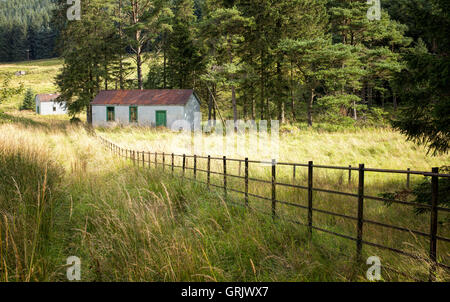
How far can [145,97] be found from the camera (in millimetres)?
31672

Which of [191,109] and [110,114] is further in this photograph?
[110,114]

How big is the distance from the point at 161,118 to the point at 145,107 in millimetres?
2069

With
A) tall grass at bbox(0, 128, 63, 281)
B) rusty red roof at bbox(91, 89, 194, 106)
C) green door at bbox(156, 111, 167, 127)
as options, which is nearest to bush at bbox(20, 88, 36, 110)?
rusty red roof at bbox(91, 89, 194, 106)

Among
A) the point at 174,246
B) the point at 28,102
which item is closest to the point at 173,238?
the point at 174,246

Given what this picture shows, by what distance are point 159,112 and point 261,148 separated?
49.9 ft

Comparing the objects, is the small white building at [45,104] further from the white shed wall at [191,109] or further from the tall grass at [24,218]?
the tall grass at [24,218]

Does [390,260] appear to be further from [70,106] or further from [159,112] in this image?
[70,106]

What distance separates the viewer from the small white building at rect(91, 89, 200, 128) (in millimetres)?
30203

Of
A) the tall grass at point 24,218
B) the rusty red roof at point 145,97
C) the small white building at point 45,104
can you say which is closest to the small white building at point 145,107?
the rusty red roof at point 145,97

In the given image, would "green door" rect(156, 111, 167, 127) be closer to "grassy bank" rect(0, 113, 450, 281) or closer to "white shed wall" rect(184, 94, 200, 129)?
"white shed wall" rect(184, 94, 200, 129)

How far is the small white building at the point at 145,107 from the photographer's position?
3020cm

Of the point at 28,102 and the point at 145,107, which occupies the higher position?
the point at 28,102

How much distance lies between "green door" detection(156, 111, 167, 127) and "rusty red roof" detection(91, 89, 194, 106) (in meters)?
0.98

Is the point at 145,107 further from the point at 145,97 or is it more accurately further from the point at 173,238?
the point at 173,238
